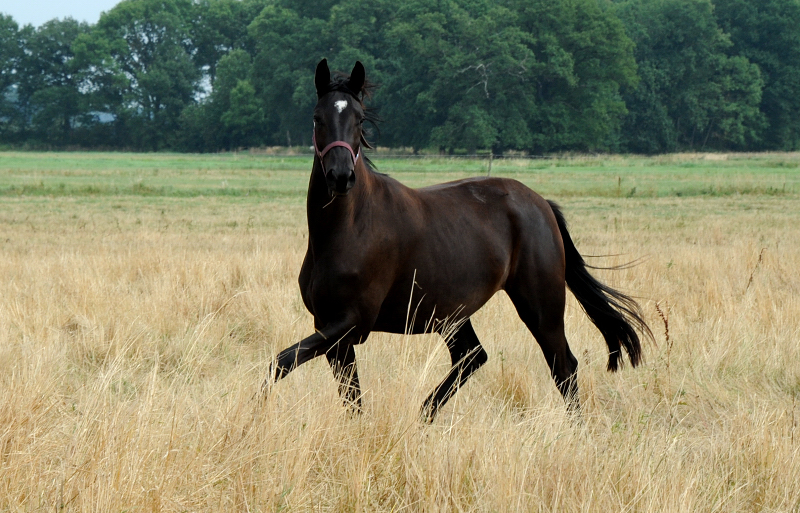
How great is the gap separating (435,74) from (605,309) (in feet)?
201

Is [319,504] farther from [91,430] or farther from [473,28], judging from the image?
[473,28]

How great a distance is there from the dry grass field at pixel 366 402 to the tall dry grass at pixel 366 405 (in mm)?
16

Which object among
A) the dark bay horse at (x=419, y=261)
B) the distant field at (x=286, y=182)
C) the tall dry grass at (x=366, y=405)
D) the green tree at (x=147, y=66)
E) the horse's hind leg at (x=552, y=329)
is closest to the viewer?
the tall dry grass at (x=366, y=405)

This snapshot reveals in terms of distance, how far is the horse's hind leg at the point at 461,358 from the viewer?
4660 mm

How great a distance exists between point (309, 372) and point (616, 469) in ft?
7.40

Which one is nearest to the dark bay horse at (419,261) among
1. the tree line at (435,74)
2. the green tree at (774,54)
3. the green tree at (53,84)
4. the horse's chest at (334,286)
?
the horse's chest at (334,286)

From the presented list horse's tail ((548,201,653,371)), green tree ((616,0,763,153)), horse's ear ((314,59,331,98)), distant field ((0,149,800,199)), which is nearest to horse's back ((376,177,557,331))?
horse's tail ((548,201,653,371))

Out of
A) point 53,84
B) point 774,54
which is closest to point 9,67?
point 53,84

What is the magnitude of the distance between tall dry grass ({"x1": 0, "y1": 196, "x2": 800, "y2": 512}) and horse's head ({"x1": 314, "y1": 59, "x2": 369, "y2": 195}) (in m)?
0.92

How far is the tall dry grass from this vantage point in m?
3.05

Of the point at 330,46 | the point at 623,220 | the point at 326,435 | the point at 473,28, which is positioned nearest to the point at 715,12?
the point at 473,28

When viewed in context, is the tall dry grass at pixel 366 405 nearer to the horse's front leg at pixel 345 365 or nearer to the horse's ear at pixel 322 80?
the horse's front leg at pixel 345 365

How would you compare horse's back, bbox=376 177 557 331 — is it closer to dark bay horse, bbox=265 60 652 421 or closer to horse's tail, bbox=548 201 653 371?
dark bay horse, bbox=265 60 652 421

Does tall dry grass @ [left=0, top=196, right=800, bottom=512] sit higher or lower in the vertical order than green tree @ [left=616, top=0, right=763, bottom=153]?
lower
